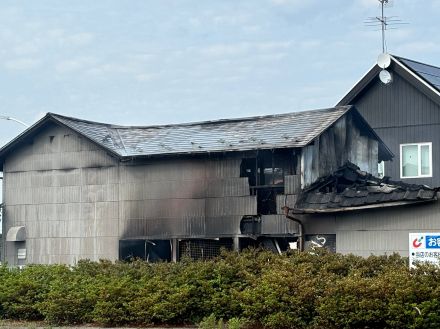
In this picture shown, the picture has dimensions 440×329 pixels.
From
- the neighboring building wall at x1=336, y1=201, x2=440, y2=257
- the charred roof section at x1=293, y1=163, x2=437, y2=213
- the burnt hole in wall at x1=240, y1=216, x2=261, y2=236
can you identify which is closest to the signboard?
the neighboring building wall at x1=336, y1=201, x2=440, y2=257

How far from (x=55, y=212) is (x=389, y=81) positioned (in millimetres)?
14276

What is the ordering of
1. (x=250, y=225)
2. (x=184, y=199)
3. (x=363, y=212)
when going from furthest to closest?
(x=184, y=199) → (x=250, y=225) → (x=363, y=212)

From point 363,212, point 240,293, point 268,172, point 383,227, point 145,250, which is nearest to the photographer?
point 240,293

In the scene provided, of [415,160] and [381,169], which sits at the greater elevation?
[415,160]

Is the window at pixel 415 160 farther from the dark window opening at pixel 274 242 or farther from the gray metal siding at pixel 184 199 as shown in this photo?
the gray metal siding at pixel 184 199

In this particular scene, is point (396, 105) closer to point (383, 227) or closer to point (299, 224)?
point (299, 224)

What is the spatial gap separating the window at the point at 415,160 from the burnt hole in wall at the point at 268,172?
30.1ft

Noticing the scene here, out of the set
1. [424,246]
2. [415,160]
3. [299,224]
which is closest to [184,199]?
[299,224]

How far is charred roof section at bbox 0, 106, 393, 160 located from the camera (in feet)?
95.2

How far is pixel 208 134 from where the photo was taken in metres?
31.4

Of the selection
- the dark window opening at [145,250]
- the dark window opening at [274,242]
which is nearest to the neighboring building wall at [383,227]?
the dark window opening at [274,242]

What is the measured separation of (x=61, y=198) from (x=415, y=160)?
14.1 m

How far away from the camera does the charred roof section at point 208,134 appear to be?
29.0 m

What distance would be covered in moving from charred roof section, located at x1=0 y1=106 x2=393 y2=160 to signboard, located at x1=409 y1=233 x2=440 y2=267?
5351mm
